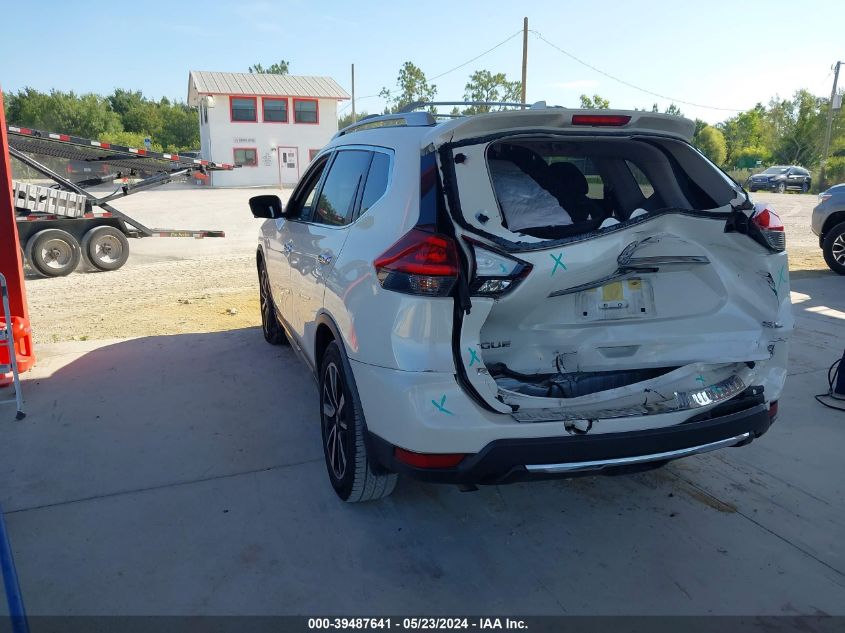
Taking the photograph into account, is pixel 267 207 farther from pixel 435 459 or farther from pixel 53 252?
pixel 53 252

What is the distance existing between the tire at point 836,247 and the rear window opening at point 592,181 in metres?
8.32

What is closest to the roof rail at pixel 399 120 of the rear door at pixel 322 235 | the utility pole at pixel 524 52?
the rear door at pixel 322 235

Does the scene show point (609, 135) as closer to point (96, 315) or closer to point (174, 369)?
point (174, 369)

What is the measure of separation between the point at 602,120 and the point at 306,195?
2473 millimetres

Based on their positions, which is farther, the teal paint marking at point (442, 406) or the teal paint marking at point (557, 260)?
the teal paint marking at point (557, 260)

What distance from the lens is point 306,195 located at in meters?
4.82

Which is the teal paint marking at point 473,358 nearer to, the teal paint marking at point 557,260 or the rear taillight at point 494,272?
the rear taillight at point 494,272

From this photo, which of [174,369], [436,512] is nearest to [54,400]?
[174,369]

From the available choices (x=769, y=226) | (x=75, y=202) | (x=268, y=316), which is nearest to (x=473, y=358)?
(x=769, y=226)

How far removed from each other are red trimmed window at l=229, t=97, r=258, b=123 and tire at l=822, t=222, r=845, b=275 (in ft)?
122

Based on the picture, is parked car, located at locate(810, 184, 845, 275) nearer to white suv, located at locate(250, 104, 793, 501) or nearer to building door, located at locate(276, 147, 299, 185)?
white suv, located at locate(250, 104, 793, 501)

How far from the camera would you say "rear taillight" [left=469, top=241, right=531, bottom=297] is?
8.70 feet

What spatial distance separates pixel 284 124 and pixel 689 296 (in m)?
41.8

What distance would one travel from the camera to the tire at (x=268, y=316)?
6.07 m
